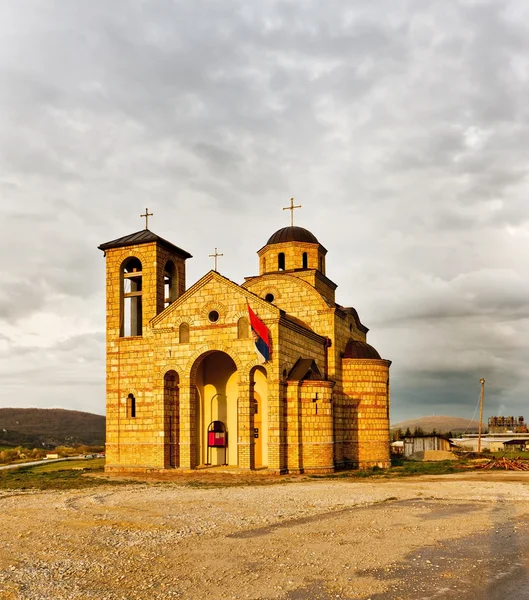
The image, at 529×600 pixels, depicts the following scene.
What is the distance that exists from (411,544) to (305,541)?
1990 millimetres

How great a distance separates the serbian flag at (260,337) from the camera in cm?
2881

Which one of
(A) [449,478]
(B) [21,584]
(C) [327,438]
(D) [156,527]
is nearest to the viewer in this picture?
(B) [21,584]

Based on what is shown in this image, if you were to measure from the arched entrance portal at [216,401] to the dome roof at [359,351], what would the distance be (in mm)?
6767

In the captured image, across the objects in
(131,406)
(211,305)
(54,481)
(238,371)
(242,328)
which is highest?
(211,305)

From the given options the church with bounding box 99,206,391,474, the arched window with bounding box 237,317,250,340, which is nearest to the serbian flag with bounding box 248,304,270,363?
the church with bounding box 99,206,391,474

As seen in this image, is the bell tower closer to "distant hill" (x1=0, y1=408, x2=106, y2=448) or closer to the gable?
the gable

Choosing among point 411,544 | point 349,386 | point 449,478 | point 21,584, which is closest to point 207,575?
point 21,584

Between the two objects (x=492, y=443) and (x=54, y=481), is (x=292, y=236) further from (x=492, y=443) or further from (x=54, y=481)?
(x=492, y=443)

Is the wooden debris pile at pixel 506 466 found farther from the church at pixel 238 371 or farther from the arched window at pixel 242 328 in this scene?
the arched window at pixel 242 328

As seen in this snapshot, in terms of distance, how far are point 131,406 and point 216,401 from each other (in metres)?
4.43

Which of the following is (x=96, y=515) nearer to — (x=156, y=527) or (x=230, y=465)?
(x=156, y=527)

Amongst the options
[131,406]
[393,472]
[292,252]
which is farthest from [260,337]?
[292,252]

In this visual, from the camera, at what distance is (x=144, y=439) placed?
32875 millimetres

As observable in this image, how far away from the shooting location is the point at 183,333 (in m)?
31.7
